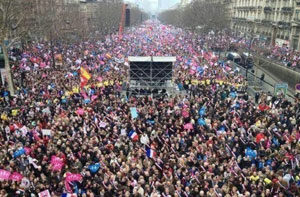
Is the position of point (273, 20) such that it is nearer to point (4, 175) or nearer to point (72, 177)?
point (72, 177)

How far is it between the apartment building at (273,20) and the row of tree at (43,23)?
24.2 metres

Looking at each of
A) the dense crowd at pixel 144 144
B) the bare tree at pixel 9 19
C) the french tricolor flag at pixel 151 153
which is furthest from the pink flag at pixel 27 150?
the bare tree at pixel 9 19

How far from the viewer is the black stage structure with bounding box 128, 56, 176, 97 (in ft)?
70.2

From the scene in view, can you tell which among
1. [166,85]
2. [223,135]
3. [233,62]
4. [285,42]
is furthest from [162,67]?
[285,42]

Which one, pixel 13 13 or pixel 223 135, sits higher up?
pixel 13 13

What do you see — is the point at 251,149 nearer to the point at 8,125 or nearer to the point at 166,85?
the point at 166,85

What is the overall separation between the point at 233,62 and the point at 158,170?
1177 inches

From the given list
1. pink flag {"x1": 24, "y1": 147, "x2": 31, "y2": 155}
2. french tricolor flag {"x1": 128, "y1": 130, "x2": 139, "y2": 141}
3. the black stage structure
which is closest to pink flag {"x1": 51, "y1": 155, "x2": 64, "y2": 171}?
pink flag {"x1": 24, "y1": 147, "x2": 31, "y2": 155}

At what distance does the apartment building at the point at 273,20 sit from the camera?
49344 mm

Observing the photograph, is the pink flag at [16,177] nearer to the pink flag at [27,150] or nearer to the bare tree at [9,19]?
the pink flag at [27,150]

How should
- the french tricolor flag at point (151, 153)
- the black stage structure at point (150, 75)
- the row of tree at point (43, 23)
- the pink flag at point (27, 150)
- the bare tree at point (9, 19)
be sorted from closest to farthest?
the french tricolor flag at point (151, 153) → the pink flag at point (27, 150) → the black stage structure at point (150, 75) → the bare tree at point (9, 19) → the row of tree at point (43, 23)

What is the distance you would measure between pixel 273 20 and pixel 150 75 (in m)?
44.6

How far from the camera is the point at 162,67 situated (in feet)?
71.7

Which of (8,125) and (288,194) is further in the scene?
(8,125)
